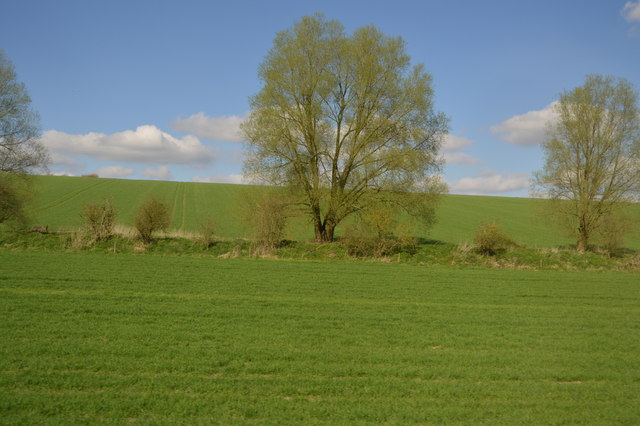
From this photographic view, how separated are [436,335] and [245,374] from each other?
16.0ft

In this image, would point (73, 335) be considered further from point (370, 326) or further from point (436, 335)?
point (436, 335)

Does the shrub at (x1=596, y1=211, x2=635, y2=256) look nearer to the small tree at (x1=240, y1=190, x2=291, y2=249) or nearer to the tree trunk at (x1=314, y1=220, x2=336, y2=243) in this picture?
the tree trunk at (x1=314, y1=220, x2=336, y2=243)

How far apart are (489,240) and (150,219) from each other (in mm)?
21055

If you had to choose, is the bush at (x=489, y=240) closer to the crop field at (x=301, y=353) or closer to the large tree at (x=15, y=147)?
the crop field at (x=301, y=353)

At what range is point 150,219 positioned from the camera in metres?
27.6

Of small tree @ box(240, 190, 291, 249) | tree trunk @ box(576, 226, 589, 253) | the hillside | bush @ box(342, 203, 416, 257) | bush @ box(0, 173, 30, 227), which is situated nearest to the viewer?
bush @ box(342, 203, 416, 257)

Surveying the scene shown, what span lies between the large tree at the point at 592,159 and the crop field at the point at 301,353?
1906cm

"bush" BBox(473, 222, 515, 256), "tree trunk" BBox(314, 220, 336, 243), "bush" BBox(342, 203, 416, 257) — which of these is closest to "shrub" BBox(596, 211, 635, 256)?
"bush" BBox(473, 222, 515, 256)

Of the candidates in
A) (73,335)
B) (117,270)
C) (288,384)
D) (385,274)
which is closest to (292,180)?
(385,274)

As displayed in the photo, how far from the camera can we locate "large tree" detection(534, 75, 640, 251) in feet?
106

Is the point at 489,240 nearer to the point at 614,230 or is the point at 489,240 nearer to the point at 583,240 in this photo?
the point at 583,240

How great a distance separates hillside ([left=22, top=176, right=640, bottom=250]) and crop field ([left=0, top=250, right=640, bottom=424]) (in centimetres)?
1521

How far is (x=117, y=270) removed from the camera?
59.5 ft

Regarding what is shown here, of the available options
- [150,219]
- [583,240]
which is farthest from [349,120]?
[583,240]
